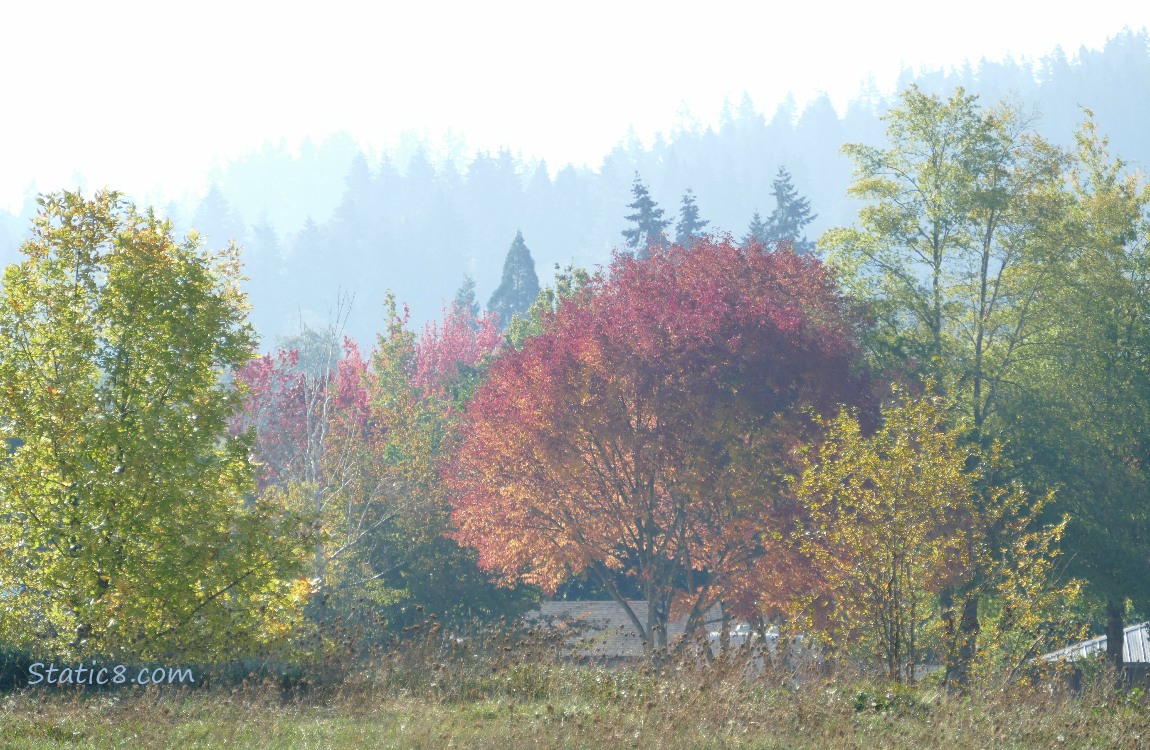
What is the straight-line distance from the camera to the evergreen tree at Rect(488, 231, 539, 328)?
360 ft

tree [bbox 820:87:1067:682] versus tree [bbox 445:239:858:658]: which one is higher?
tree [bbox 820:87:1067:682]

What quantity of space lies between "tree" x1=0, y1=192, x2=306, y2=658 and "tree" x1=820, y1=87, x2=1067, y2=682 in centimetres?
1807

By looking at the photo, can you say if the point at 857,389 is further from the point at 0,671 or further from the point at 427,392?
the point at 427,392

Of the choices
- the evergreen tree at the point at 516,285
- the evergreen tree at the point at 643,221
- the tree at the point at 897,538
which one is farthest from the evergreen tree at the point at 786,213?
the tree at the point at 897,538

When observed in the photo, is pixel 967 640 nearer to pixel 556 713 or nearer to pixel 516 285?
pixel 556 713

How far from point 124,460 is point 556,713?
7.49m

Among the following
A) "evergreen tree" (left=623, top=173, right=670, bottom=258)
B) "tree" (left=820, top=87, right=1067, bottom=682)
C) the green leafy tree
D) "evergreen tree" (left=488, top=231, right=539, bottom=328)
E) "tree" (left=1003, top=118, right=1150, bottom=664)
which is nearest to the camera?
"tree" (left=1003, top=118, right=1150, bottom=664)

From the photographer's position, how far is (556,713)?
11.9 meters

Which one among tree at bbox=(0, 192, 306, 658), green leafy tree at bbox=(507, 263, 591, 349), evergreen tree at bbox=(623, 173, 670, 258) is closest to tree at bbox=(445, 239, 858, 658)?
tree at bbox=(0, 192, 306, 658)

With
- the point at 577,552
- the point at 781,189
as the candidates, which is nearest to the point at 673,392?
the point at 577,552

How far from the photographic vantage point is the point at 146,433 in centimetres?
1551

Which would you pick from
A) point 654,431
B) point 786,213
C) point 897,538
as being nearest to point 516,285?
point 786,213

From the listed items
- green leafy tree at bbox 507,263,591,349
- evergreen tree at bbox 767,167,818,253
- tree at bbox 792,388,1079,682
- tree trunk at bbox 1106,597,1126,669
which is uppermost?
evergreen tree at bbox 767,167,818,253

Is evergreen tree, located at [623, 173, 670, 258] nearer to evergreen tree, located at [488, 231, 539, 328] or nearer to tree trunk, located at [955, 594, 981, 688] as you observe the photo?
evergreen tree, located at [488, 231, 539, 328]
